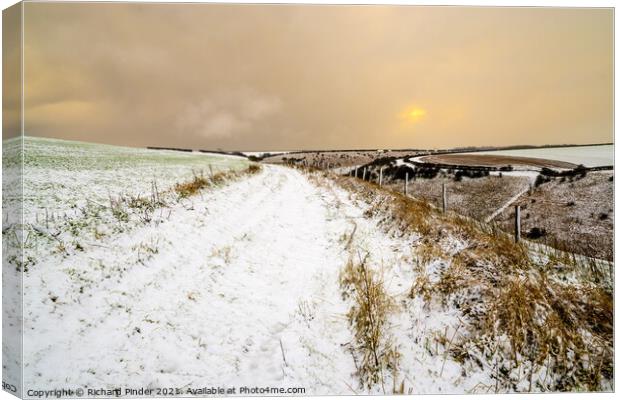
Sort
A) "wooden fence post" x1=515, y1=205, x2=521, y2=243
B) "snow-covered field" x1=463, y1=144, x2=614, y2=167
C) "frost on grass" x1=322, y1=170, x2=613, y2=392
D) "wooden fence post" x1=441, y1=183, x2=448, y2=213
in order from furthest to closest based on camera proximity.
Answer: "wooden fence post" x1=441, y1=183, x2=448, y2=213, "wooden fence post" x1=515, y1=205, x2=521, y2=243, "snow-covered field" x1=463, y1=144, x2=614, y2=167, "frost on grass" x1=322, y1=170, x2=613, y2=392

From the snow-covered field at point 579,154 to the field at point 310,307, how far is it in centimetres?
68

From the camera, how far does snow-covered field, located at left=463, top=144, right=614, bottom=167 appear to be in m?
5.45

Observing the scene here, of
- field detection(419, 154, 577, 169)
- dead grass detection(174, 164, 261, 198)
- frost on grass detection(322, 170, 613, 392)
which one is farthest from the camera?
dead grass detection(174, 164, 261, 198)

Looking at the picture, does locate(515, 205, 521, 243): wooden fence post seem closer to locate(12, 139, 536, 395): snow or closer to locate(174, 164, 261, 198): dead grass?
locate(12, 139, 536, 395): snow

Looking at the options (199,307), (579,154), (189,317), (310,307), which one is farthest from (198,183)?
(579,154)

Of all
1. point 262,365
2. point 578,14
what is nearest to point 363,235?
point 262,365

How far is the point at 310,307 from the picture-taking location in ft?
17.7

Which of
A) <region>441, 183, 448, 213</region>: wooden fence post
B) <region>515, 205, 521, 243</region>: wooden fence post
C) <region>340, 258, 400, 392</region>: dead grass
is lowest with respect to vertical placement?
<region>340, 258, 400, 392</region>: dead grass

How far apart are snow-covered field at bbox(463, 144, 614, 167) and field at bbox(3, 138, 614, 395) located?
68 centimetres

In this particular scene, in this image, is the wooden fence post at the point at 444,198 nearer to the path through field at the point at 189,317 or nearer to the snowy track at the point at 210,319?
the snowy track at the point at 210,319

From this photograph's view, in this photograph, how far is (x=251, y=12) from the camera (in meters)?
5.66

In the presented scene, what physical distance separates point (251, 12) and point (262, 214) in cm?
697

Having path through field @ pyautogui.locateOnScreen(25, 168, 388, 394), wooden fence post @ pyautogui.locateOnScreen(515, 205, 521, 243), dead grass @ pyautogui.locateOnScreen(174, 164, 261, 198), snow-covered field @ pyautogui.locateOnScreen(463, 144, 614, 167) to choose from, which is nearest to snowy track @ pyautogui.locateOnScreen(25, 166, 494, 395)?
path through field @ pyautogui.locateOnScreen(25, 168, 388, 394)

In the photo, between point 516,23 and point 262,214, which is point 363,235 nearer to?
point 262,214
